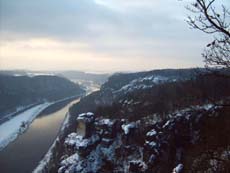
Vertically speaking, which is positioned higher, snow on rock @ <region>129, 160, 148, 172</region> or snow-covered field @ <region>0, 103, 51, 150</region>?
snow on rock @ <region>129, 160, 148, 172</region>

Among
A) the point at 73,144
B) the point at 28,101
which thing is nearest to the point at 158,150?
the point at 73,144

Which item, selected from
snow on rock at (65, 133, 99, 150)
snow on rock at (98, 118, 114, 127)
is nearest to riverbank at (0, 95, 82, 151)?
snow on rock at (65, 133, 99, 150)

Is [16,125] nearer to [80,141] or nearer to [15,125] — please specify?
[15,125]

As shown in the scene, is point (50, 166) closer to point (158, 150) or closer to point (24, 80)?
point (158, 150)

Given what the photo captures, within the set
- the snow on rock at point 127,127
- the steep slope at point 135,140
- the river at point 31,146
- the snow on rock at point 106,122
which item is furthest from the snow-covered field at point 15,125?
the snow on rock at point 127,127

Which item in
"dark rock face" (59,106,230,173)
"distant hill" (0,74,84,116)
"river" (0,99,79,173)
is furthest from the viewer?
"distant hill" (0,74,84,116)

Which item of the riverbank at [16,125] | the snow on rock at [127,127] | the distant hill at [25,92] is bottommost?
the riverbank at [16,125]

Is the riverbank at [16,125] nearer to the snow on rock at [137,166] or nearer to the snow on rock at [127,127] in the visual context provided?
the snow on rock at [127,127]

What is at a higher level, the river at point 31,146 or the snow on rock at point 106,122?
the snow on rock at point 106,122

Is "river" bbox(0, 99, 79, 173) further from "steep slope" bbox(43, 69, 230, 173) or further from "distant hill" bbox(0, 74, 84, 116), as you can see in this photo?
"distant hill" bbox(0, 74, 84, 116)
